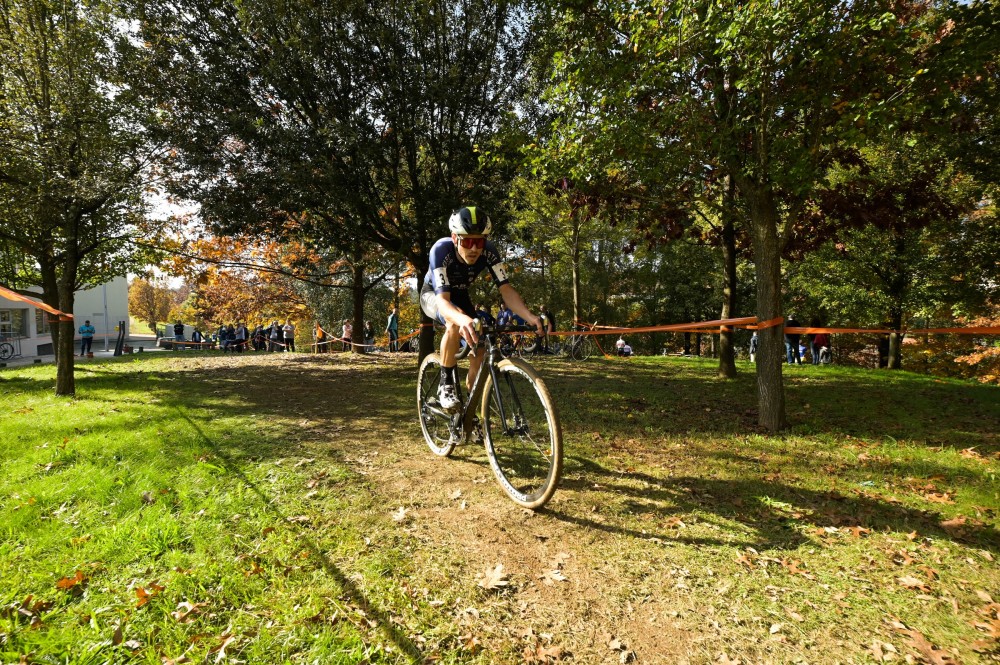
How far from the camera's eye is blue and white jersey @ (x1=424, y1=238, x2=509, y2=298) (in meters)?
4.47

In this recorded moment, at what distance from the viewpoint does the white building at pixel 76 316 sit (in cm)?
3278

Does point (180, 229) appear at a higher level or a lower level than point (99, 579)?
higher

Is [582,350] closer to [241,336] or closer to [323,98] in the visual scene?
[323,98]

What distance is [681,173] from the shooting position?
8062 millimetres

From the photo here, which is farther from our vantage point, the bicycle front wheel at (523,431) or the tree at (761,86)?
the tree at (761,86)

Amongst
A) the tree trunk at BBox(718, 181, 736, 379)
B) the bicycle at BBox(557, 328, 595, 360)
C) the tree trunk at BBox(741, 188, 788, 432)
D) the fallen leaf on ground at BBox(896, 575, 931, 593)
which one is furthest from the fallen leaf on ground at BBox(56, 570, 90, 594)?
the bicycle at BBox(557, 328, 595, 360)

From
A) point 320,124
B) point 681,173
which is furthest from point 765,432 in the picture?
point 320,124

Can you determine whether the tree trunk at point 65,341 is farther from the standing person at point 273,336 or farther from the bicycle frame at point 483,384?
the standing person at point 273,336

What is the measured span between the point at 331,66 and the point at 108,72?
15.5ft

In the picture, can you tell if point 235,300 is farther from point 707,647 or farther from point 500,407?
point 707,647

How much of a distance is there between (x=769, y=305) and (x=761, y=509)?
11.9 ft

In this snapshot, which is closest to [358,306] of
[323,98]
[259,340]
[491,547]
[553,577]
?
[323,98]

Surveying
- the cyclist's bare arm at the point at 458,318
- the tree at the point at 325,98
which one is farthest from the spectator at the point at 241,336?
the cyclist's bare arm at the point at 458,318

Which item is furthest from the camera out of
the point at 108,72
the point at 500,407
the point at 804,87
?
the point at 108,72
